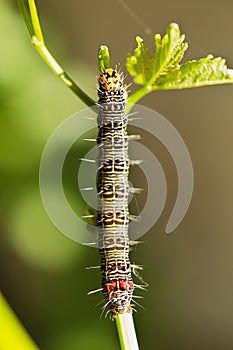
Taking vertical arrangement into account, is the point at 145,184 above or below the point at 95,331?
above

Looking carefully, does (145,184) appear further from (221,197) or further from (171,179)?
(221,197)

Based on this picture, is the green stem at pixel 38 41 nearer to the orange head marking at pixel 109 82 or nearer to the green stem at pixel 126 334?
the orange head marking at pixel 109 82

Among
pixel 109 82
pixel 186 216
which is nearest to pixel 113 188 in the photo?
pixel 109 82

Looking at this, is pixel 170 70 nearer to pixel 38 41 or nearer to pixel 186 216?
pixel 38 41

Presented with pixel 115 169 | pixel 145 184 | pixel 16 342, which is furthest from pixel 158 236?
pixel 115 169

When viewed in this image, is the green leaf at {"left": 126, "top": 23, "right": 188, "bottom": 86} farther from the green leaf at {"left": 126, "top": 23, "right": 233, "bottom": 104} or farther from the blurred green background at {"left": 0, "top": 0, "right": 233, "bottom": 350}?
the blurred green background at {"left": 0, "top": 0, "right": 233, "bottom": 350}

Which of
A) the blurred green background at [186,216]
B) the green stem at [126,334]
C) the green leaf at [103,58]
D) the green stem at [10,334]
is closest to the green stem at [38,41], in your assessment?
the green leaf at [103,58]
